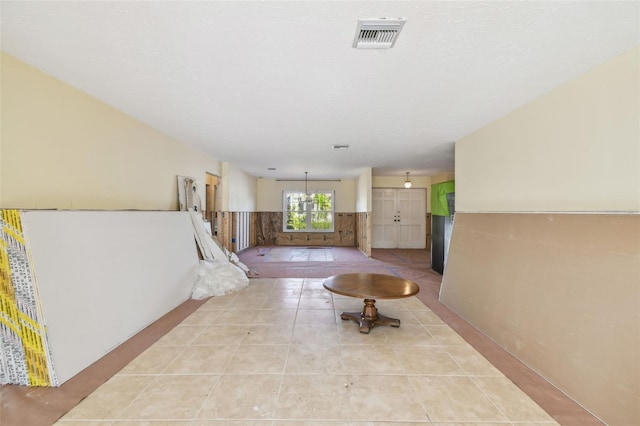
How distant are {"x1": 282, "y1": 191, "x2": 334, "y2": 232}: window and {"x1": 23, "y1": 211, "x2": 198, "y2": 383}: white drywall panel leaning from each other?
609cm

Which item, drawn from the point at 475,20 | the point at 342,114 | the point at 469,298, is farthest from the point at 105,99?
the point at 469,298

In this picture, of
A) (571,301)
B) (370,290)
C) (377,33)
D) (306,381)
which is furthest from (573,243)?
(306,381)

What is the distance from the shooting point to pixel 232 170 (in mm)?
6617

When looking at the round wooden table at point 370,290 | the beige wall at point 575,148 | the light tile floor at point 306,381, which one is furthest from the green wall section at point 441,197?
the light tile floor at point 306,381

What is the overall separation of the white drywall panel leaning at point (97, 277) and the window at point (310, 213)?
609 cm

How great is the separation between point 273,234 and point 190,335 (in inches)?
268

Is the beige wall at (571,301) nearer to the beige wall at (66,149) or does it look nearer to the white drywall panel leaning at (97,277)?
the white drywall panel leaning at (97,277)

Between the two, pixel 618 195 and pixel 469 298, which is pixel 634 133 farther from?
pixel 469 298

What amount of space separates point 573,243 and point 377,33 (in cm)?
217

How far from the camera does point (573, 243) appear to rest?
1.98m

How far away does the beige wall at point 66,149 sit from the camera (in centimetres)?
192

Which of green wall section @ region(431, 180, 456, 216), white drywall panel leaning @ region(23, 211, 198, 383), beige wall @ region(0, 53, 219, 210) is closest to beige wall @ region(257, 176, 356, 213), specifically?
green wall section @ region(431, 180, 456, 216)

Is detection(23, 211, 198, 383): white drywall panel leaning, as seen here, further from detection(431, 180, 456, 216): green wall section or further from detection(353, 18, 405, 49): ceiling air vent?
detection(431, 180, 456, 216): green wall section

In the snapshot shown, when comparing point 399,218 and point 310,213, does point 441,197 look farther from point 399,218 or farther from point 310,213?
point 310,213
